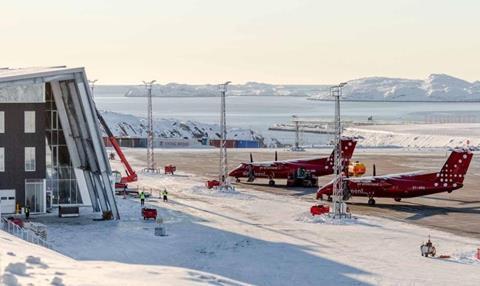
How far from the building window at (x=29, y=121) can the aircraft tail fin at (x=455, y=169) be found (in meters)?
30.6

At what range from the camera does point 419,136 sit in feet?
528

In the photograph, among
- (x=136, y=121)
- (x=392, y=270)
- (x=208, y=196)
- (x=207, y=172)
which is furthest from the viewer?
(x=136, y=121)

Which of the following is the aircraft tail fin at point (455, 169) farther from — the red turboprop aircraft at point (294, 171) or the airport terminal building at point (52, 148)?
the airport terminal building at point (52, 148)

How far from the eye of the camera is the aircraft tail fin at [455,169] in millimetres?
70188

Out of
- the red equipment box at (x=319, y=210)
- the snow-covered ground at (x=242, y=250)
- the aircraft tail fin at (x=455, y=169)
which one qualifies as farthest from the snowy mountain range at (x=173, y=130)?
the snow-covered ground at (x=242, y=250)

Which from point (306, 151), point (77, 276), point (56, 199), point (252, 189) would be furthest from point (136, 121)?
point (77, 276)

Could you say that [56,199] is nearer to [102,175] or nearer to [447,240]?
[102,175]

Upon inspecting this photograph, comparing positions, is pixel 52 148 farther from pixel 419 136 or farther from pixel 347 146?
pixel 419 136

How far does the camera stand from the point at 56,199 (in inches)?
2512

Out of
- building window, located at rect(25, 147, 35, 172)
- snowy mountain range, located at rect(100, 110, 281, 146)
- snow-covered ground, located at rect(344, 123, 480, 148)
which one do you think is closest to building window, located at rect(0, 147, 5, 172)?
building window, located at rect(25, 147, 35, 172)

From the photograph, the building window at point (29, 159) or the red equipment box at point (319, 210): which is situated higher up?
the building window at point (29, 159)

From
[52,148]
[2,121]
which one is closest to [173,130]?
[52,148]

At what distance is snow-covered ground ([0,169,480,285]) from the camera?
3678 centimetres

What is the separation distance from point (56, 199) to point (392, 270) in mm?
28179
